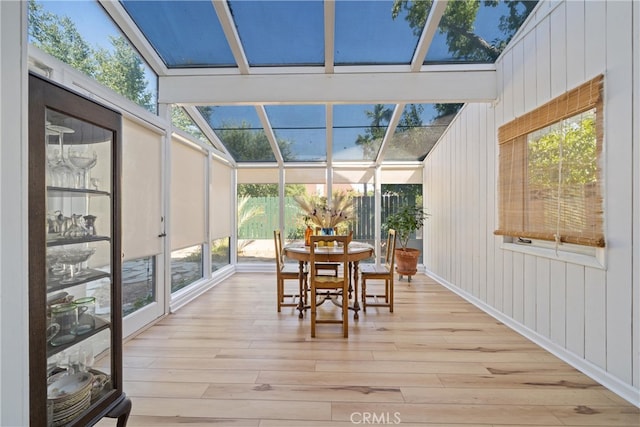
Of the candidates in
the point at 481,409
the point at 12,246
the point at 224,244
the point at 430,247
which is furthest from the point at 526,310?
the point at 224,244

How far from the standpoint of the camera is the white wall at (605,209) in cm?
168

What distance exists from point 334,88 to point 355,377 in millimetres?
2772

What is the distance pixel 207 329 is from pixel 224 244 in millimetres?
2546

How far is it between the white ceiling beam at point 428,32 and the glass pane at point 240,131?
2.13m

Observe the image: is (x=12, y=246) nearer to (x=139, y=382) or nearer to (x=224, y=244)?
(x=139, y=382)

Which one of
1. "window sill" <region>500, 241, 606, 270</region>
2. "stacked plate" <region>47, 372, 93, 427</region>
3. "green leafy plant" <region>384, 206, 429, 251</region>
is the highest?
"green leafy plant" <region>384, 206, 429, 251</region>

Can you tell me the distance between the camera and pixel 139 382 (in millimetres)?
1887

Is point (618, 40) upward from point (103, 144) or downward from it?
upward

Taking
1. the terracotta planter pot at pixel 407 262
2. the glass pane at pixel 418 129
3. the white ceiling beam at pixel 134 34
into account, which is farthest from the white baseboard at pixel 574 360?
the white ceiling beam at pixel 134 34

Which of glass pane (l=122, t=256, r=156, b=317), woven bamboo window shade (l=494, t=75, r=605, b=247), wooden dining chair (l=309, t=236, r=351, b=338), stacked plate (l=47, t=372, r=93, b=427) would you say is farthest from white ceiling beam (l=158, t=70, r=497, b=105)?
stacked plate (l=47, t=372, r=93, b=427)

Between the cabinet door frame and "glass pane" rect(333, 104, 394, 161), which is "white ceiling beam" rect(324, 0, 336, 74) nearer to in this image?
"glass pane" rect(333, 104, 394, 161)

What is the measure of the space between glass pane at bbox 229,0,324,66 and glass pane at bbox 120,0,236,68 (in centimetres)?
24

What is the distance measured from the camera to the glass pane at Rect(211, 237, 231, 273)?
4.61m

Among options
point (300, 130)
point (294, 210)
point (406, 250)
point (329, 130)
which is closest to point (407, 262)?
point (406, 250)
